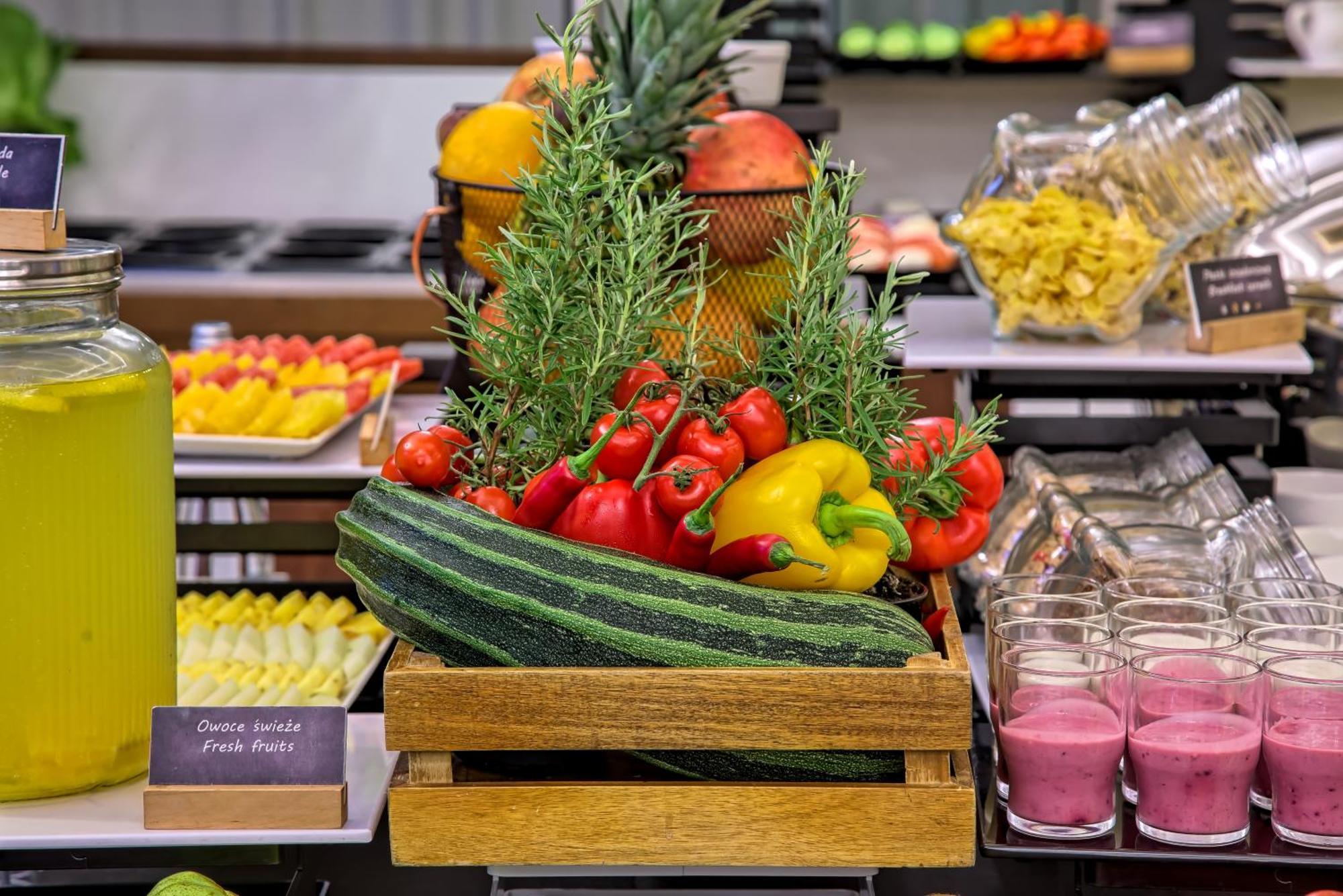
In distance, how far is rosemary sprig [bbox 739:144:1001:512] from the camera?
944 mm

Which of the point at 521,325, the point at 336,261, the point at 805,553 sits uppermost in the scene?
the point at 521,325

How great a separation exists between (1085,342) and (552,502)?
0.90 meters

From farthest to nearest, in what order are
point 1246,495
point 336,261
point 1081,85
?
point 1081,85
point 336,261
point 1246,495

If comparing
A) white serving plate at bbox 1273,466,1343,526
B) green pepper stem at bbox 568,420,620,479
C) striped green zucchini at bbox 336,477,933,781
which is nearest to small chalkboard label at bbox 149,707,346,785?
striped green zucchini at bbox 336,477,933,781

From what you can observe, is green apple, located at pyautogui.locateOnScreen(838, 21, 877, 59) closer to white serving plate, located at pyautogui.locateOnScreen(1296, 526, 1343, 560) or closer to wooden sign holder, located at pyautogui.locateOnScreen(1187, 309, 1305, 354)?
wooden sign holder, located at pyautogui.locateOnScreen(1187, 309, 1305, 354)

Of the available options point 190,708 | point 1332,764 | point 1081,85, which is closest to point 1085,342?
point 1332,764

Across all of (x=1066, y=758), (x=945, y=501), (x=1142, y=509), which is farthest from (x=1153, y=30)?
(x=1066, y=758)

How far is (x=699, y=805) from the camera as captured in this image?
0.85 metres

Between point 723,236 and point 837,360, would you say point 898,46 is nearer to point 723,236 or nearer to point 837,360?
point 723,236

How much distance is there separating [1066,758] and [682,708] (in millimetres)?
270

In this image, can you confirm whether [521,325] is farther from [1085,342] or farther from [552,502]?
[1085,342]

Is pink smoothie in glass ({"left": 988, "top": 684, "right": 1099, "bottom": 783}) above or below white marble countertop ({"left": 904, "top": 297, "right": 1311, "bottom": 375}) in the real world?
below

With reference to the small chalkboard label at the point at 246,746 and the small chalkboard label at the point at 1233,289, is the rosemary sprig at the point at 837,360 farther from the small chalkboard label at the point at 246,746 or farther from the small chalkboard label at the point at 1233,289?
the small chalkboard label at the point at 1233,289

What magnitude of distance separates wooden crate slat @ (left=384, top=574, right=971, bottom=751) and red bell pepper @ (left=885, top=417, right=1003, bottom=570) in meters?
0.18
